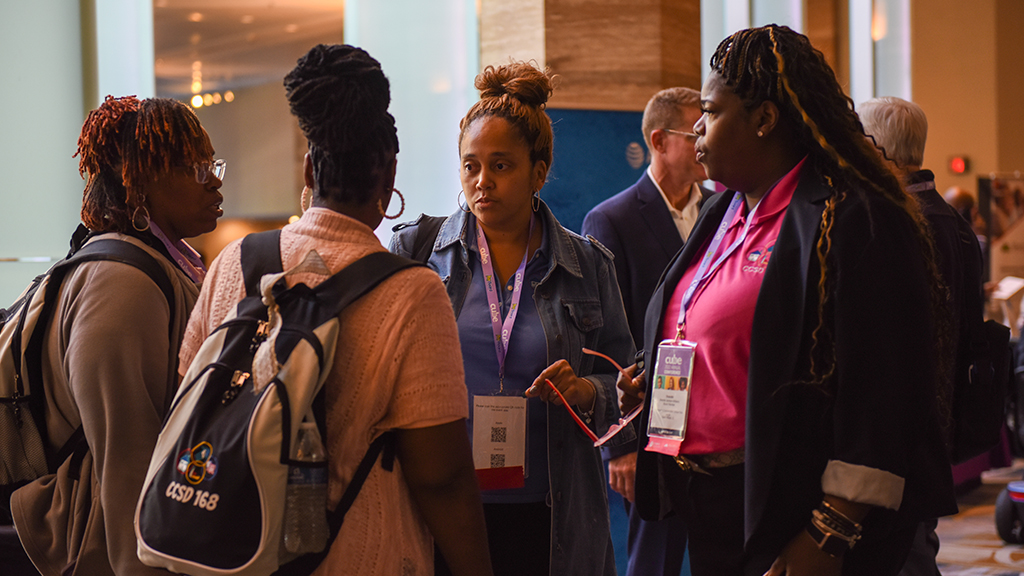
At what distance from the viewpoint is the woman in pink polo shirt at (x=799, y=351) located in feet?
4.98

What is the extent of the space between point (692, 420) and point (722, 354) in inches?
6.2

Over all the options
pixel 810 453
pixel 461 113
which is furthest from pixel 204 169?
pixel 461 113

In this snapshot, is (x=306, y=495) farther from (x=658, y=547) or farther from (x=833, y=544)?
(x=658, y=547)

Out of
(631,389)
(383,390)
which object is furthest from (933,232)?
(383,390)

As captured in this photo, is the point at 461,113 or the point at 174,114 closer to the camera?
the point at 174,114

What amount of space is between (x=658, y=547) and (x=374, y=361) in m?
2.09

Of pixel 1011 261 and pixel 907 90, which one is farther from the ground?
pixel 907 90

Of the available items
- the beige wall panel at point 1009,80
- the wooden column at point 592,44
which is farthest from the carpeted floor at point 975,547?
the beige wall panel at point 1009,80

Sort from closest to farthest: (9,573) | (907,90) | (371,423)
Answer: (371,423)
(9,573)
(907,90)

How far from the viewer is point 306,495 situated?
131 centimetres

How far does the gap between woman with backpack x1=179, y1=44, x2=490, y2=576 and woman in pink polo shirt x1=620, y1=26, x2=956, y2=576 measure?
0.56 m

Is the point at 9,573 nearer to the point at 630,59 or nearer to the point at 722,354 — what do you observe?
the point at 722,354

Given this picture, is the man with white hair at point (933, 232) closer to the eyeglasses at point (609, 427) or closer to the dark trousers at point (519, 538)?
the eyeglasses at point (609, 427)

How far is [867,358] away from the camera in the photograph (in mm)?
1514
